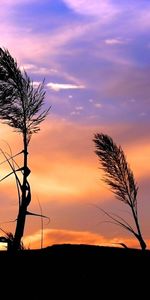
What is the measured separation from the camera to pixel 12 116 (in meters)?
5.12

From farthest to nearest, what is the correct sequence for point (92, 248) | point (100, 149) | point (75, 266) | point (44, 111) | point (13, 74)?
point (100, 149) < point (44, 111) < point (13, 74) < point (92, 248) < point (75, 266)

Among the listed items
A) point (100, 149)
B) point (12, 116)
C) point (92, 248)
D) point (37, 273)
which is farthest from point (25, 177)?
point (100, 149)

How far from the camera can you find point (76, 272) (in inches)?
101

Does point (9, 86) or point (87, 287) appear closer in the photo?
point (87, 287)

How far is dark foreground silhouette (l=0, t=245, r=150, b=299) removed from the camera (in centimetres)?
244

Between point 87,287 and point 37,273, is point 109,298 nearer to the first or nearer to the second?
point 87,287

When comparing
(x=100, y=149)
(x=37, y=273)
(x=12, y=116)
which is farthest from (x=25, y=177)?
(x=100, y=149)

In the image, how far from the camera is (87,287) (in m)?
2.46

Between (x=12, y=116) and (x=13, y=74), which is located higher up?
(x=13, y=74)

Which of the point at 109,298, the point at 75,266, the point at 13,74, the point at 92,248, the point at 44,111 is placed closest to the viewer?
the point at 109,298

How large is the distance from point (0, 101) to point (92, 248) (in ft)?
8.76

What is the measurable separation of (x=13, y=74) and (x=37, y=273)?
291cm

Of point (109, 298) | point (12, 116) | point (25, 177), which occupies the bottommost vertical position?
point (109, 298)

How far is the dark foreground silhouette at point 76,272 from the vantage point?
2439mm
